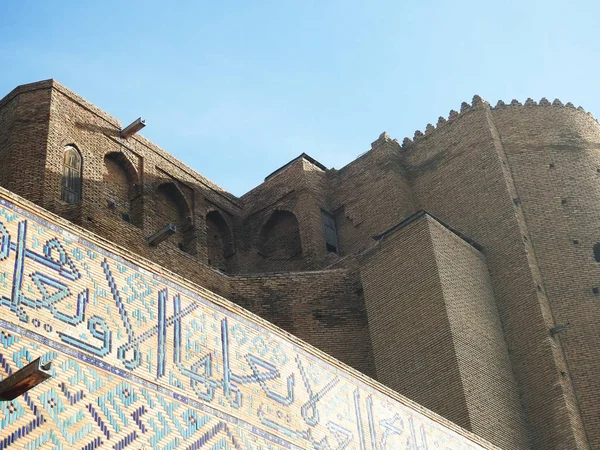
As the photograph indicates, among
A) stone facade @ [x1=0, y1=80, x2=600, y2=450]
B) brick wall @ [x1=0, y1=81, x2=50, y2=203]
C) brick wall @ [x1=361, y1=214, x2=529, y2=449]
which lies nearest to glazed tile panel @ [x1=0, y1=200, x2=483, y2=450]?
brick wall @ [x1=361, y1=214, x2=529, y2=449]

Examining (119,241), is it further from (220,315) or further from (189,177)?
(220,315)

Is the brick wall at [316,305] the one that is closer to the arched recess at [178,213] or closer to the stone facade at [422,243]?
the stone facade at [422,243]

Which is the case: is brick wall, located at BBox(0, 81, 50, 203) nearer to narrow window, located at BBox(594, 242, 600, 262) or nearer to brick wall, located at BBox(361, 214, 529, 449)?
brick wall, located at BBox(361, 214, 529, 449)

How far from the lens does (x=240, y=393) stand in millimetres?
6941

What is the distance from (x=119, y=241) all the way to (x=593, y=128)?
7.75 meters

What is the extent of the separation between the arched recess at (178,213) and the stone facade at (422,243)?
3cm

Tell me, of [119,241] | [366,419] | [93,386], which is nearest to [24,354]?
[93,386]

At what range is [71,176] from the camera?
1438 cm

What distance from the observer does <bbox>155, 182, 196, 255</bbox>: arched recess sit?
16.4 meters

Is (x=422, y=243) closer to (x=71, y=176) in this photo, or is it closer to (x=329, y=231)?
(x=329, y=231)

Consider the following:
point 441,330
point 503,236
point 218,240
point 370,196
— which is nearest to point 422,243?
point 441,330

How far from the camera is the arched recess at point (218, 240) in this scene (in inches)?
683

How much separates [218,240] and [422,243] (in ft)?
18.6

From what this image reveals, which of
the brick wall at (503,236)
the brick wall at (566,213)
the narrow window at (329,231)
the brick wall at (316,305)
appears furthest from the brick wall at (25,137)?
the brick wall at (566,213)
